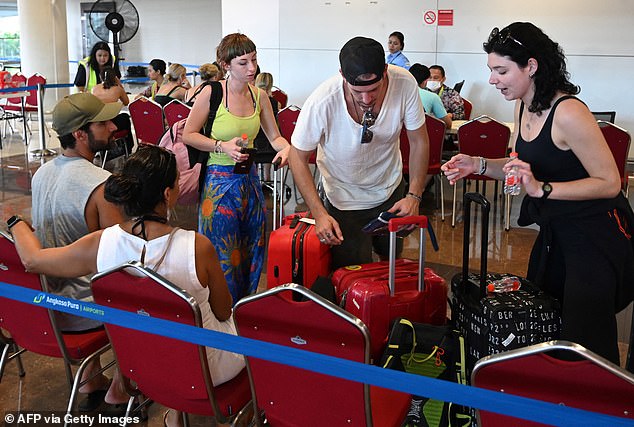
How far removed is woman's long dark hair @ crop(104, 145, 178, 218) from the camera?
2482mm

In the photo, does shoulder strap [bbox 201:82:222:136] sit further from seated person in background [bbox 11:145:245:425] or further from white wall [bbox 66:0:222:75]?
white wall [bbox 66:0:222:75]

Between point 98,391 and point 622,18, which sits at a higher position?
point 622,18

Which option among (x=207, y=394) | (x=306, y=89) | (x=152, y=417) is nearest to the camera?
(x=207, y=394)

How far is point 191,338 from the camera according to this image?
6.84 feet

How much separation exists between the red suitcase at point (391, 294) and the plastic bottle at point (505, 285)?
0.87ft

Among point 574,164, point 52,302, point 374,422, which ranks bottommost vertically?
point 374,422

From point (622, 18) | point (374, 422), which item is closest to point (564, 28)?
point (622, 18)

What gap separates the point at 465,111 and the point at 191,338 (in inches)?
277

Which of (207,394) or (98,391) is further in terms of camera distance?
(98,391)

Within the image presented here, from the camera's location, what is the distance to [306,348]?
210 centimetres

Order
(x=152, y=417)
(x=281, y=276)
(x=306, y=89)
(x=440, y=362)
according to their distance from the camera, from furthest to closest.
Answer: (x=306, y=89) < (x=281, y=276) < (x=152, y=417) < (x=440, y=362)

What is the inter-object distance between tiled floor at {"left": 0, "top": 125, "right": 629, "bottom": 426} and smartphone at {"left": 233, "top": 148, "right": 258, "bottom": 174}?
119 centimetres

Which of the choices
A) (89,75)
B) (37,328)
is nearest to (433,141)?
(37,328)

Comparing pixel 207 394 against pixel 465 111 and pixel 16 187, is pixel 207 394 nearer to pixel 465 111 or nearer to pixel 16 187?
pixel 16 187
